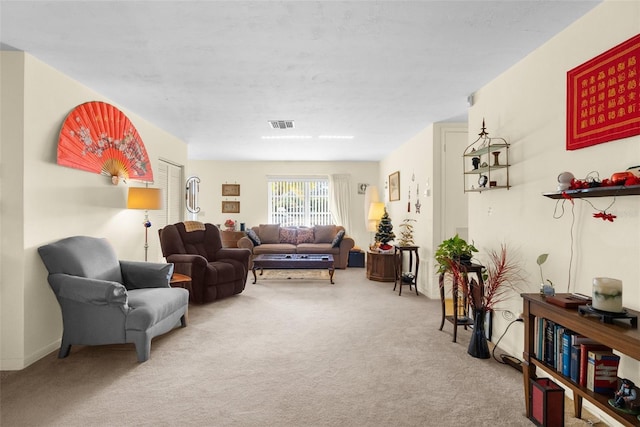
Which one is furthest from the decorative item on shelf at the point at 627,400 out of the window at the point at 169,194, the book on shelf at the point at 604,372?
the window at the point at 169,194

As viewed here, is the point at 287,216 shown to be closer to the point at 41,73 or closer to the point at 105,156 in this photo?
the point at 105,156

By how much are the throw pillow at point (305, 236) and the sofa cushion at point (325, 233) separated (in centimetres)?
12

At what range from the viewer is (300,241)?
805 centimetres

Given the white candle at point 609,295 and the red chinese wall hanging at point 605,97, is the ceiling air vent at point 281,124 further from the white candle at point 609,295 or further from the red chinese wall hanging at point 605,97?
the white candle at point 609,295

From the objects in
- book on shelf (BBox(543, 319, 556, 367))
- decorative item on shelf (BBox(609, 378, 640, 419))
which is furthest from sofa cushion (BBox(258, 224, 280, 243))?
decorative item on shelf (BBox(609, 378, 640, 419))

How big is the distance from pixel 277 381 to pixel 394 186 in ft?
17.2

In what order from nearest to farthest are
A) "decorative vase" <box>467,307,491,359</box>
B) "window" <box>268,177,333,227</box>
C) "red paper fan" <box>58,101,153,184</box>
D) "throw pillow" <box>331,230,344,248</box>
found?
"decorative vase" <box>467,307,491,359</box> → "red paper fan" <box>58,101,153,184</box> → "throw pillow" <box>331,230,344,248</box> → "window" <box>268,177,333,227</box>

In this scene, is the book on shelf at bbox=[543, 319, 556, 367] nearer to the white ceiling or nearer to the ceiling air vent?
the white ceiling

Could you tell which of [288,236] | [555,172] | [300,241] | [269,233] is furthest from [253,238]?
[555,172]

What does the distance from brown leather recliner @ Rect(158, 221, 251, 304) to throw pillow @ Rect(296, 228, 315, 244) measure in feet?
8.91

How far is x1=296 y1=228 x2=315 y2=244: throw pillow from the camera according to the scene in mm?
8055

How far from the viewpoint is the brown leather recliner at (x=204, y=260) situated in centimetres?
463

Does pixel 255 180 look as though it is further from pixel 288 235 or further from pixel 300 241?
pixel 300 241

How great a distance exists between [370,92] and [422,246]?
2781 mm
